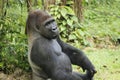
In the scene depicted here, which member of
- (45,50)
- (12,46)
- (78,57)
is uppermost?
(45,50)

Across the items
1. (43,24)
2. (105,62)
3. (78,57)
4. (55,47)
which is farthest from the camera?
(105,62)

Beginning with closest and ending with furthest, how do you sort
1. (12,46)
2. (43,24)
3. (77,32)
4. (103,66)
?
(43,24) < (12,46) < (103,66) < (77,32)

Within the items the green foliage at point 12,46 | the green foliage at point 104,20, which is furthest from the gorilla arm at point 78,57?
the green foliage at point 104,20

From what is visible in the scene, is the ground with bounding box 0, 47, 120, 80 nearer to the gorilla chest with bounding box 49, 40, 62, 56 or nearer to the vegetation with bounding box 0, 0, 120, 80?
the vegetation with bounding box 0, 0, 120, 80

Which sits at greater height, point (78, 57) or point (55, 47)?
point (55, 47)

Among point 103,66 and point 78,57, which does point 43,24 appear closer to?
point 78,57

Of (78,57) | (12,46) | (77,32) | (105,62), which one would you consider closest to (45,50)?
(78,57)

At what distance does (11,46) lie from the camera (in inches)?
206

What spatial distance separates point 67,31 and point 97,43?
0.82m

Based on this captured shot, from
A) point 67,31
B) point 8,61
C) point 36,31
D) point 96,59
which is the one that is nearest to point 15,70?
point 8,61

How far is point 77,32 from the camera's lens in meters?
8.25

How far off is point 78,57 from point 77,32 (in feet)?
10.8

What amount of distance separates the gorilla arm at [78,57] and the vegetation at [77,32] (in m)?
0.65

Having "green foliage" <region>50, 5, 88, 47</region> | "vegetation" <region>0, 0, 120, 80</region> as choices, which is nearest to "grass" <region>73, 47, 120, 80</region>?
"vegetation" <region>0, 0, 120, 80</region>
